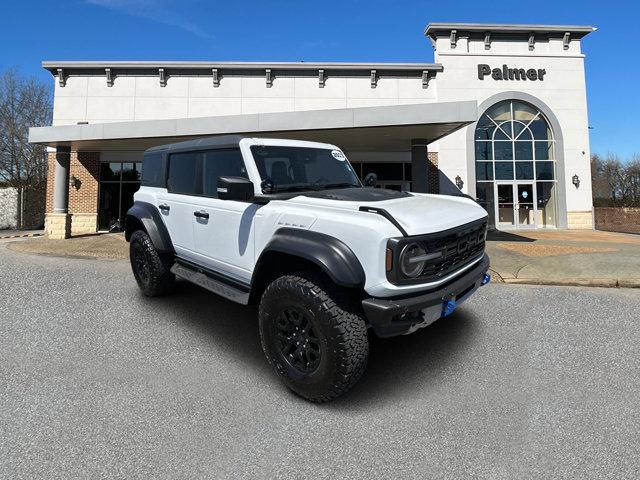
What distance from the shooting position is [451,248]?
9.86 feet

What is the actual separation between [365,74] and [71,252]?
13.9 m

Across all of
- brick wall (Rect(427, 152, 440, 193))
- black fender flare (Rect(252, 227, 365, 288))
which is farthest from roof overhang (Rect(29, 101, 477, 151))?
black fender flare (Rect(252, 227, 365, 288))

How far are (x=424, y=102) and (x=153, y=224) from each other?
49.6 ft

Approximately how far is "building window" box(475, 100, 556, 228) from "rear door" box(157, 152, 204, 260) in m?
16.6

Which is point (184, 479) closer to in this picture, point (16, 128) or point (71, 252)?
point (71, 252)

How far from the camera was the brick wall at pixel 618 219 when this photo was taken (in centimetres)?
1911

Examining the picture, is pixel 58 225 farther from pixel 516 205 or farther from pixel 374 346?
pixel 516 205

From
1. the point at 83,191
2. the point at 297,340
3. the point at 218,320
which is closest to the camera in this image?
the point at 297,340

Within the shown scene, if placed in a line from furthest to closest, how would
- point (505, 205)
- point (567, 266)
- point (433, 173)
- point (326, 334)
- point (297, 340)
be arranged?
1. point (505, 205)
2. point (433, 173)
3. point (567, 266)
4. point (297, 340)
5. point (326, 334)

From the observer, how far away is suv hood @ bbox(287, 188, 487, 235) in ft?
9.01

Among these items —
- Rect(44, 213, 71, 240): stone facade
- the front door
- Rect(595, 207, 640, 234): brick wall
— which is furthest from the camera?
Rect(595, 207, 640, 234): brick wall

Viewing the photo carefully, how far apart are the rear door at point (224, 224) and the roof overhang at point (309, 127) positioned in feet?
25.0

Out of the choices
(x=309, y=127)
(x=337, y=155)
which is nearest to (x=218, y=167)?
(x=337, y=155)

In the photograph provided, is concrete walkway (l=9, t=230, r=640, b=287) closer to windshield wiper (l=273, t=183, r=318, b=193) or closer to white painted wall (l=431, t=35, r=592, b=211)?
windshield wiper (l=273, t=183, r=318, b=193)
